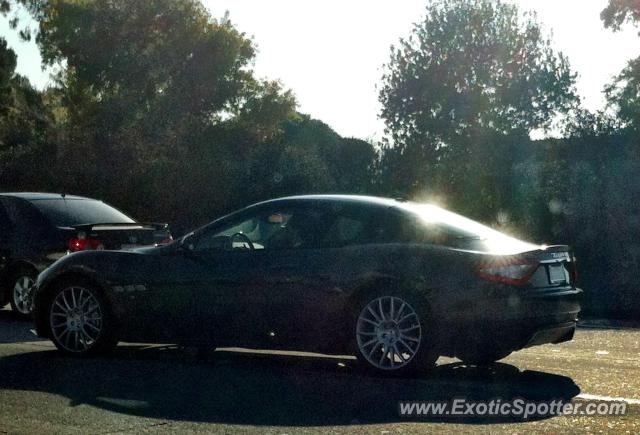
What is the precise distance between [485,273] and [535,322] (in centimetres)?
55

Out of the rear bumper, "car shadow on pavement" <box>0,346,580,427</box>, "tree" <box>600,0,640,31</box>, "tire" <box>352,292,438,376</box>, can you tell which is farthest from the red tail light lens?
"tree" <box>600,0,640,31</box>

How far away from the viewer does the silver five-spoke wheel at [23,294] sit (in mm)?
14109

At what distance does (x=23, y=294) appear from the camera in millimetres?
14141

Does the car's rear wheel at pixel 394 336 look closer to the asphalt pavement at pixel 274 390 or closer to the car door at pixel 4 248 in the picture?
the asphalt pavement at pixel 274 390

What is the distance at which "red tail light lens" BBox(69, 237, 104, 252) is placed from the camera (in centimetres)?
1340

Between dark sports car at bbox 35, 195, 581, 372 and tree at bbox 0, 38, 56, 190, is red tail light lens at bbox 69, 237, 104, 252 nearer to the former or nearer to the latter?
dark sports car at bbox 35, 195, 581, 372

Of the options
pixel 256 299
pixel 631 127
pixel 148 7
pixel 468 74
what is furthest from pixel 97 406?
pixel 468 74

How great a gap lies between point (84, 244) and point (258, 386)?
18.6 feet

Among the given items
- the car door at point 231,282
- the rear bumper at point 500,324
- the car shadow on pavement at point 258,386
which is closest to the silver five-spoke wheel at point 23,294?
the car shadow on pavement at point 258,386

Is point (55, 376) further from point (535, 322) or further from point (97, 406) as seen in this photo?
point (535, 322)

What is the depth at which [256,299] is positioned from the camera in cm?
936

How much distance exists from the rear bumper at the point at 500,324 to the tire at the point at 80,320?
10.6 feet

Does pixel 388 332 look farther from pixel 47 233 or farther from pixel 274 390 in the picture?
pixel 47 233

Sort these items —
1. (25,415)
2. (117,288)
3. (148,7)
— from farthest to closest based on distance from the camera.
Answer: (148,7) → (117,288) → (25,415)
